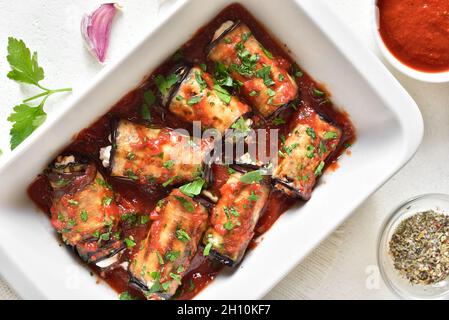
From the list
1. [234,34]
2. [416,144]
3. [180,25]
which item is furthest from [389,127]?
[180,25]

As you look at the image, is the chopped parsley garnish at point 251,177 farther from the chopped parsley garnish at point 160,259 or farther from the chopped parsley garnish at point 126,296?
the chopped parsley garnish at point 126,296

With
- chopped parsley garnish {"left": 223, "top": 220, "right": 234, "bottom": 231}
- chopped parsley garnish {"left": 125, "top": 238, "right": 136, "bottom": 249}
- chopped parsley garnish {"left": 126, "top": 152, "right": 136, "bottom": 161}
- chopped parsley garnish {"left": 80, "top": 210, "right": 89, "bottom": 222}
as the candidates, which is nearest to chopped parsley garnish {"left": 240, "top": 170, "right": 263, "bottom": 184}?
chopped parsley garnish {"left": 223, "top": 220, "right": 234, "bottom": 231}

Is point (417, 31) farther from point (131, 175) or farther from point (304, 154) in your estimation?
point (131, 175)

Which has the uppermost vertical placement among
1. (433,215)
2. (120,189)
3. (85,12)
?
(85,12)

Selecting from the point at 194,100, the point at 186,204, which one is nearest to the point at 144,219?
the point at 186,204

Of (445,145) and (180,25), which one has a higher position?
(180,25)

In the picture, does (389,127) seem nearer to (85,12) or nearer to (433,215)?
(433,215)

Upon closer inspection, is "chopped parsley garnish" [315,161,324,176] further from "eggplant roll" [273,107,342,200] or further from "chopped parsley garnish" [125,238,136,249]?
"chopped parsley garnish" [125,238,136,249]

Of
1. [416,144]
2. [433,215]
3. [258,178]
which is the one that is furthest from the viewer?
[433,215]

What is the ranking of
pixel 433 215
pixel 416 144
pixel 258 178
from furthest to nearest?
1. pixel 433 215
2. pixel 258 178
3. pixel 416 144
